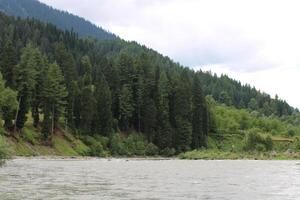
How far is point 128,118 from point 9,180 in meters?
102

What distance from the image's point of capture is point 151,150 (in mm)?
137500

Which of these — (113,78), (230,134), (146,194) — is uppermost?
(113,78)

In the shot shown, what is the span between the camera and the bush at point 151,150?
137000 millimetres

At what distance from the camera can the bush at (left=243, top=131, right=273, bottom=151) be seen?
136 m

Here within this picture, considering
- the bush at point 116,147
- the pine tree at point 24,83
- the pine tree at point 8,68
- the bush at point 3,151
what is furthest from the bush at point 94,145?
the bush at point 3,151

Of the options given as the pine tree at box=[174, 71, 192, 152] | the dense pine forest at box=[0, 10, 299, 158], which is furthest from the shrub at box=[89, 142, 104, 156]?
the pine tree at box=[174, 71, 192, 152]

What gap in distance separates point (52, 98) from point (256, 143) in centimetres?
5016

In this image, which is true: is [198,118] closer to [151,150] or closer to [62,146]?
[151,150]

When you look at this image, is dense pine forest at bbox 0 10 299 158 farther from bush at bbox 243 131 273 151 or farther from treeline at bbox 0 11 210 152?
bush at bbox 243 131 273 151

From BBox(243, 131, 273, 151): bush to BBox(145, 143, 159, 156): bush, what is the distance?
69.5 ft

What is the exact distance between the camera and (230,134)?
567 feet

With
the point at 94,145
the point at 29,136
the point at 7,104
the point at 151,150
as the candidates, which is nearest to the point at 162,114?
the point at 151,150

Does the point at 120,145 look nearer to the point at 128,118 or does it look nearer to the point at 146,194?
the point at 128,118

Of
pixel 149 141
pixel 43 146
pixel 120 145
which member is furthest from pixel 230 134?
pixel 43 146
